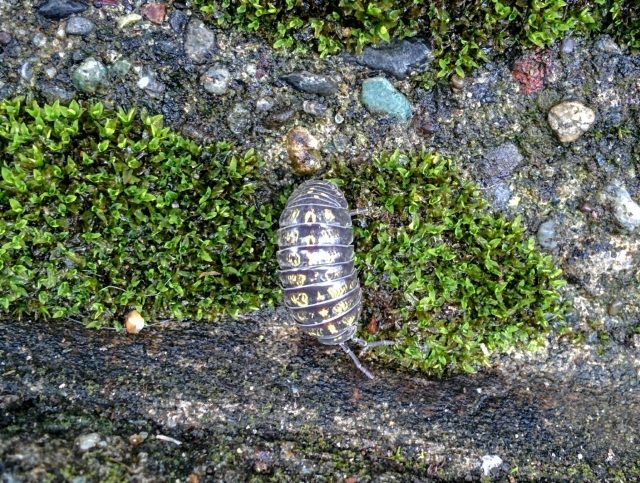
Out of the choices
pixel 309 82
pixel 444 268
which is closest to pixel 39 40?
pixel 309 82

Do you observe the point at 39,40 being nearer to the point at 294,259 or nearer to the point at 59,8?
the point at 59,8

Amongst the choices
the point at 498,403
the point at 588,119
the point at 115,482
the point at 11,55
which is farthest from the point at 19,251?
the point at 588,119

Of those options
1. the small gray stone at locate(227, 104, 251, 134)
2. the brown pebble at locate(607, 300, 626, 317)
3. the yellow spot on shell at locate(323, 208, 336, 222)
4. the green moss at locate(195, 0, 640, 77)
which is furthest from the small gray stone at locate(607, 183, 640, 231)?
the small gray stone at locate(227, 104, 251, 134)

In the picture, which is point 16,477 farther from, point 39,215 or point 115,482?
point 39,215

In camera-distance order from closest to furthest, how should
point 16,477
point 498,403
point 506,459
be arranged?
1. point 16,477
2. point 506,459
3. point 498,403

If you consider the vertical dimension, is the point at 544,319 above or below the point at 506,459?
above

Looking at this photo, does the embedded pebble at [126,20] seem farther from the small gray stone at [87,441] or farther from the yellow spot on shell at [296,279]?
the small gray stone at [87,441]

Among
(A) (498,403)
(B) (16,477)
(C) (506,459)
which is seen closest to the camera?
(B) (16,477)
